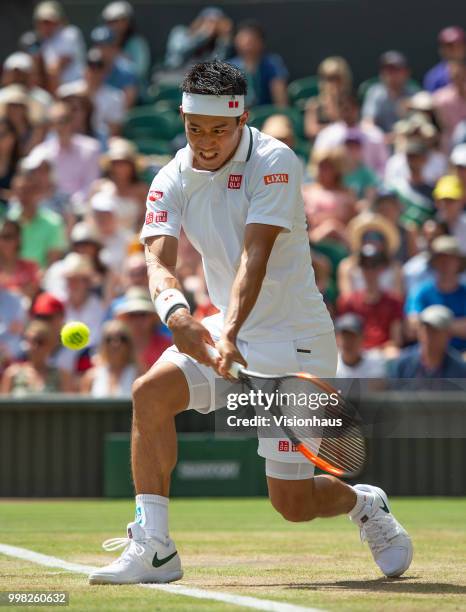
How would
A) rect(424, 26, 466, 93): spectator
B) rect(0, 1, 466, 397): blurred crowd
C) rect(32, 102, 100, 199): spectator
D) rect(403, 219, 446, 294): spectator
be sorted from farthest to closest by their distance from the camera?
rect(424, 26, 466, 93): spectator
rect(32, 102, 100, 199): spectator
rect(403, 219, 446, 294): spectator
rect(0, 1, 466, 397): blurred crowd

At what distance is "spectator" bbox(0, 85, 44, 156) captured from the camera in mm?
14977

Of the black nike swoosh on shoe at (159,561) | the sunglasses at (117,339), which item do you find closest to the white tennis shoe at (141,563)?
the black nike swoosh on shoe at (159,561)

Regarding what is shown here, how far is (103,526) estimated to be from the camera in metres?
8.51

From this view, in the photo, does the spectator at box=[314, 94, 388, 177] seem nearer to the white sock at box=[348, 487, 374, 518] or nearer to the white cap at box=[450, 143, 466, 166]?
the white cap at box=[450, 143, 466, 166]

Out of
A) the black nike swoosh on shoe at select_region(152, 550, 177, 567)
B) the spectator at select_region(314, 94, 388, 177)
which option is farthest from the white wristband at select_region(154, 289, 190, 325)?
the spectator at select_region(314, 94, 388, 177)

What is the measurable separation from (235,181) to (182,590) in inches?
68.4

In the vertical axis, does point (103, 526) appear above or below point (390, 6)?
below


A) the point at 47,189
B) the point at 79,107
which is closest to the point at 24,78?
the point at 79,107

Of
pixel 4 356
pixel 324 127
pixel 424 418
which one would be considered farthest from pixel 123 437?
pixel 324 127

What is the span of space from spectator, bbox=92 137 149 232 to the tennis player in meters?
7.66

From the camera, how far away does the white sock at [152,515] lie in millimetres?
5473

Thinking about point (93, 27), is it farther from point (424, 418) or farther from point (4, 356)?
point (424, 418)

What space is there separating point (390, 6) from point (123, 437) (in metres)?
8.74

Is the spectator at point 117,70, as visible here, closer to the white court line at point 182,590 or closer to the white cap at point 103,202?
the white cap at point 103,202
